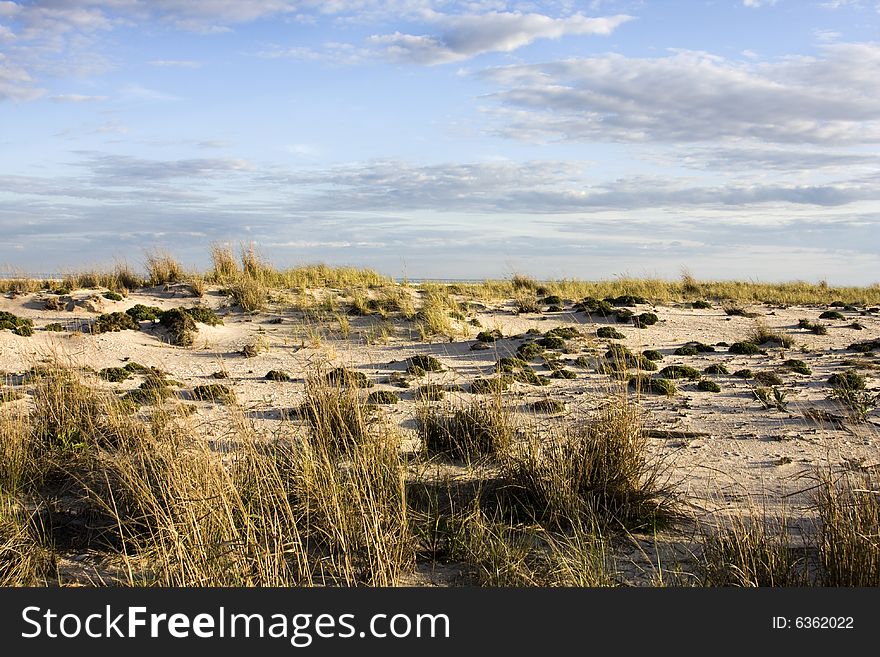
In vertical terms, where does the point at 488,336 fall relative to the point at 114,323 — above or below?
below

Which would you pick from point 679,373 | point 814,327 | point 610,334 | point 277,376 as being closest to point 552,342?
point 610,334

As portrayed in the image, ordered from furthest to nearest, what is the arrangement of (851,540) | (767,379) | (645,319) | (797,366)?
1. (645,319)
2. (797,366)
3. (767,379)
4. (851,540)

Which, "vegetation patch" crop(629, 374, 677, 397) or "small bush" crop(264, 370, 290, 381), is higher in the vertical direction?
"small bush" crop(264, 370, 290, 381)

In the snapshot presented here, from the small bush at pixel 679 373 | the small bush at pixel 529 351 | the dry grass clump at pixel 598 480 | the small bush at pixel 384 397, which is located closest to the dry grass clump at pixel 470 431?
the dry grass clump at pixel 598 480

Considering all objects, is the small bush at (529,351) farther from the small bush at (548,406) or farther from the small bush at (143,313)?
the small bush at (143,313)

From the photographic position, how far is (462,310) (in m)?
18.3

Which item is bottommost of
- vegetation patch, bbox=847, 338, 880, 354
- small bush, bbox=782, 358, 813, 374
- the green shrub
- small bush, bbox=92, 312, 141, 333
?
vegetation patch, bbox=847, 338, 880, 354

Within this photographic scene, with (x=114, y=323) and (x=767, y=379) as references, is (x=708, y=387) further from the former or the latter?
(x=114, y=323)

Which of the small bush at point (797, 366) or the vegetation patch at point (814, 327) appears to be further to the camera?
the vegetation patch at point (814, 327)

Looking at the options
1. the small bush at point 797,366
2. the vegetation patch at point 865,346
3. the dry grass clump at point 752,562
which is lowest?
the vegetation patch at point 865,346

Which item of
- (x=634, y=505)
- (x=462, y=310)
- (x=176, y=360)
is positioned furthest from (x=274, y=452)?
(x=462, y=310)

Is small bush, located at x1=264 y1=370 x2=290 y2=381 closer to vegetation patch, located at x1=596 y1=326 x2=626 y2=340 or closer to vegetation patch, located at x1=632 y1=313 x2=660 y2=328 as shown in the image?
vegetation patch, located at x1=596 y1=326 x2=626 y2=340

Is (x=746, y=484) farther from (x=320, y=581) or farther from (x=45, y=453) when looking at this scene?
(x=45, y=453)


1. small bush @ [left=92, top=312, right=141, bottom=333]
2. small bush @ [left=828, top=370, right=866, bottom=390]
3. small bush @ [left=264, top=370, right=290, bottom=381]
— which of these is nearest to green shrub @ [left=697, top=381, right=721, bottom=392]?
small bush @ [left=828, top=370, right=866, bottom=390]
